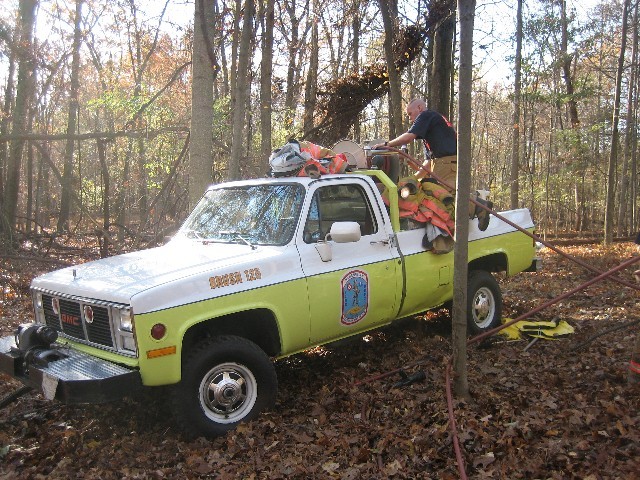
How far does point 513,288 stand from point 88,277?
759 centimetres

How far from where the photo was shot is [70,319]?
4270 millimetres

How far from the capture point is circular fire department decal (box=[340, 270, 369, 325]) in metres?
4.89

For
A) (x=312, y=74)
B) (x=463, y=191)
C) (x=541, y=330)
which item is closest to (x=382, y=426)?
(x=463, y=191)

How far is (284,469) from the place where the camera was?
11.7 feet

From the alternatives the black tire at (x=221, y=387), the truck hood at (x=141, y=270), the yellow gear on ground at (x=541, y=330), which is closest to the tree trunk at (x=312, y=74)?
the yellow gear on ground at (x=541, y=330)

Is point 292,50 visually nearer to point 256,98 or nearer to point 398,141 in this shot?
point 256,98

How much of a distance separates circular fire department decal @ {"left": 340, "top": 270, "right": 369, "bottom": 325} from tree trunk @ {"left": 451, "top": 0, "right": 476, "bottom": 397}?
0.95 m

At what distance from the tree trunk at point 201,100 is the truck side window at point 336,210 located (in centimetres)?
307

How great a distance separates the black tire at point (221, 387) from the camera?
3869 millimetres

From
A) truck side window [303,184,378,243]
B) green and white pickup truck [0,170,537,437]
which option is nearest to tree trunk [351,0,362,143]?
truck side window [303,184,378,243]

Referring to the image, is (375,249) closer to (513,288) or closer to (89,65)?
(513,288)

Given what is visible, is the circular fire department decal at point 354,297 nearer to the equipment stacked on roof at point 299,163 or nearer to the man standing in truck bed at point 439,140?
the equipment stacked on roof at point 299,163

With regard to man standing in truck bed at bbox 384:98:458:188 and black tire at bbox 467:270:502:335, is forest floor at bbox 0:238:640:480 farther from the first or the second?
man standing in truck bed at bbox 384:98:458:188

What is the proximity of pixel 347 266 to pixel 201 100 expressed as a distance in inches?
160
